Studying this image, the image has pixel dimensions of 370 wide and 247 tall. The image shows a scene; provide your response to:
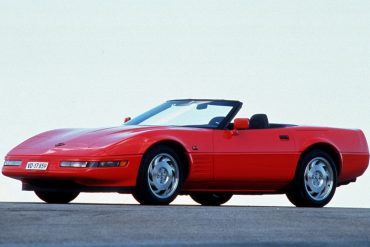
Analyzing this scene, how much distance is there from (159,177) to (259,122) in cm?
222

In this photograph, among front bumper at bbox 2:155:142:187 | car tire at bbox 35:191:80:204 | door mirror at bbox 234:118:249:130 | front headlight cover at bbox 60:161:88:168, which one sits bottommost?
car tire at bbox 35:191:80:204

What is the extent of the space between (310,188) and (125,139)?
132 inches

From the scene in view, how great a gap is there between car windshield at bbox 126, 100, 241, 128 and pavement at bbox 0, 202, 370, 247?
2.91m

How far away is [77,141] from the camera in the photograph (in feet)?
43.4

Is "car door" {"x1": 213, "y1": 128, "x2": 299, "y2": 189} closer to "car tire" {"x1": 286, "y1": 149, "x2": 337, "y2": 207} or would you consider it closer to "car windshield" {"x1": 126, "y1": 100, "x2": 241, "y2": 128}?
"car tire" {"x1": 286, "y1": 149, "x2": 337, "y2": 207}

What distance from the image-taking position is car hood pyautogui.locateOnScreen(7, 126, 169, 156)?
1298cm

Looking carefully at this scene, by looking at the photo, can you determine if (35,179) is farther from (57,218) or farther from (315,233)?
(315,233)

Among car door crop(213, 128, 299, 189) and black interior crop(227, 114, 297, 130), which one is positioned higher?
black interior crop(227, 114, 297, 130)

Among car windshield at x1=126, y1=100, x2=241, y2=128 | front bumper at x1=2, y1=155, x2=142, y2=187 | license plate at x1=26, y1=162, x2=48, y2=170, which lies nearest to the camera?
front bumper at x1=2, y1=155, x2=142, y2=187

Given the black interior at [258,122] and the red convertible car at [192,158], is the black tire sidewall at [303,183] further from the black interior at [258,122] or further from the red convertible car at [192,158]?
the black interior at [258,122]

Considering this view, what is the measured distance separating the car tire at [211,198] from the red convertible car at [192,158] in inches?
1.1

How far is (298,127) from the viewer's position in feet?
49.9

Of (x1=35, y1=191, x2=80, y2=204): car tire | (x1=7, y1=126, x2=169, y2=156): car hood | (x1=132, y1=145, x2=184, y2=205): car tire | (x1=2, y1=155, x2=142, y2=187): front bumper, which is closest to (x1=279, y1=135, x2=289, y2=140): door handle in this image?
(x1=132, y1=145, x2=184, y2=205): car tire

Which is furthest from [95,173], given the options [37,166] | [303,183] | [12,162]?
[303,183]
